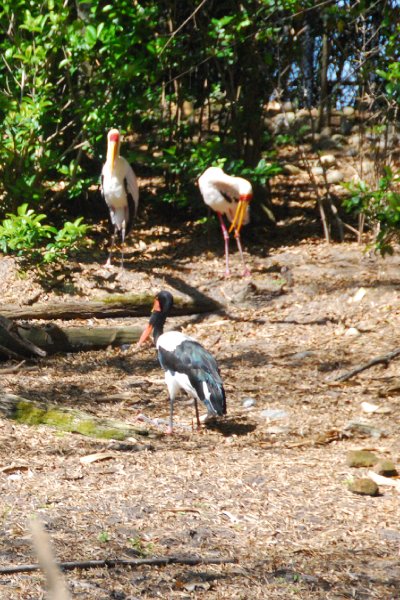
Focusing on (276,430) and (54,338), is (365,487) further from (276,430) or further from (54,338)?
(54,338)

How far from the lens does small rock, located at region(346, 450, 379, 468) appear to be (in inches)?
180

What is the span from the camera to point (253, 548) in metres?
3.37

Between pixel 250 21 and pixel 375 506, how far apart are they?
670 centimetres

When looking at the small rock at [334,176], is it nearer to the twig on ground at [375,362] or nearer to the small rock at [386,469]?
the twig on ground at [375,362]

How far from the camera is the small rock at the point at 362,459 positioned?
4562mm

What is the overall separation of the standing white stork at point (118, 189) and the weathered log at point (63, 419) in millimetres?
4914

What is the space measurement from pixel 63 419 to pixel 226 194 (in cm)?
531

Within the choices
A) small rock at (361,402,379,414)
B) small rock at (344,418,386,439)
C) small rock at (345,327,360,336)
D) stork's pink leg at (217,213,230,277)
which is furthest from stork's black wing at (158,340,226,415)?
stork's pink leg at (217,213,230,277)

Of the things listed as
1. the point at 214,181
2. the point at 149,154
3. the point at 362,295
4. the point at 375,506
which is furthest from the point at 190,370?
the point at 149,154

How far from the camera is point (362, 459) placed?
181 inches

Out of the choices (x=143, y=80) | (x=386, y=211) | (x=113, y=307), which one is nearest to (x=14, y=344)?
(x=113, y=307)

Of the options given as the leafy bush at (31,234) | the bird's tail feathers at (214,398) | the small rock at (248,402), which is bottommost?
the small rock at (248,402)

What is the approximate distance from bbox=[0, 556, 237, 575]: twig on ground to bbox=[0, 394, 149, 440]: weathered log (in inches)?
73.0

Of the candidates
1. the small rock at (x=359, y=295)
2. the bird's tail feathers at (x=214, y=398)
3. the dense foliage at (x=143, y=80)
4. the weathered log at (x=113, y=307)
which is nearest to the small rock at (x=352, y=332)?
the small rock at (x=359, y=295)
